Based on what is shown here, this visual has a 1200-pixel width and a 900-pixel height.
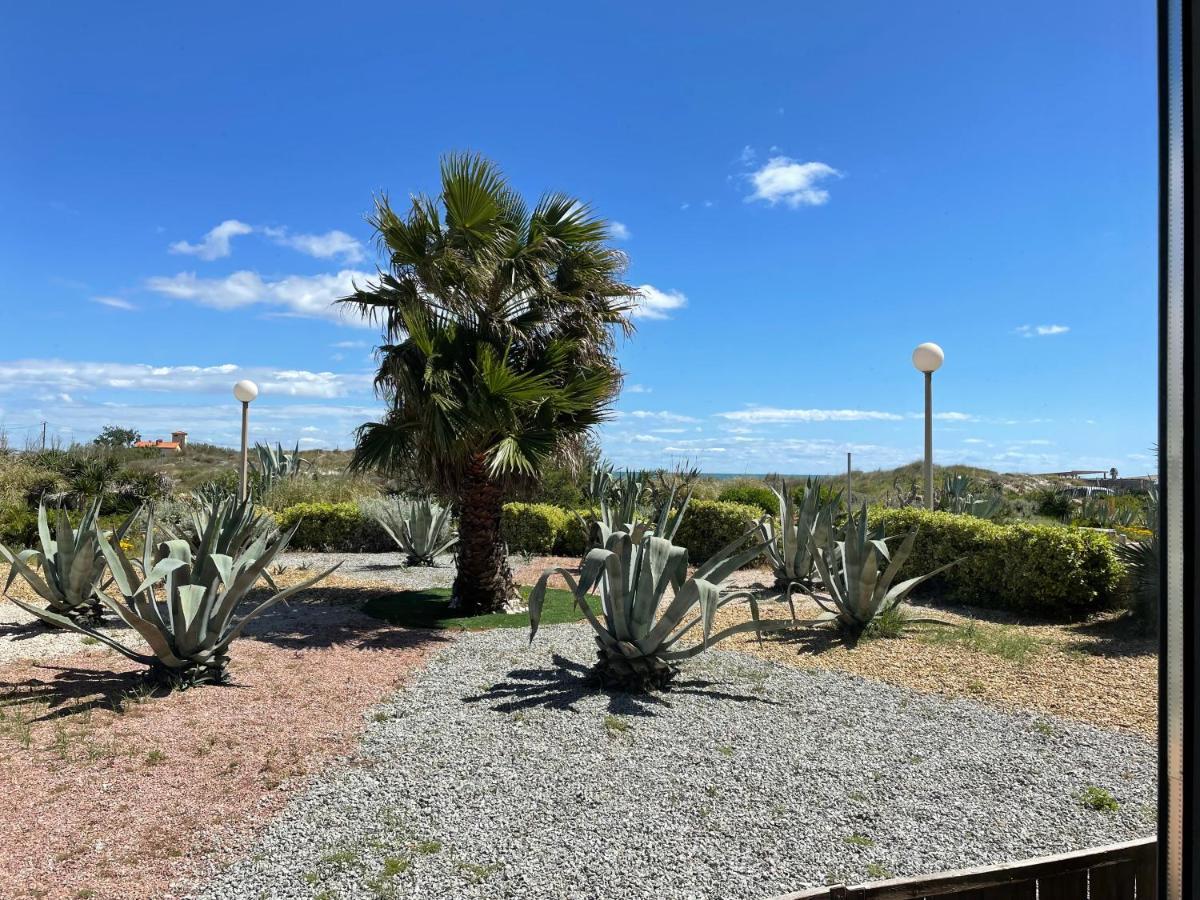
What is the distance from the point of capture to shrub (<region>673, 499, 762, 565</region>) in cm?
1238

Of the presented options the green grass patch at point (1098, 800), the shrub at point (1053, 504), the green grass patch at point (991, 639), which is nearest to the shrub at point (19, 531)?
the green grass patch at point (991, 639)

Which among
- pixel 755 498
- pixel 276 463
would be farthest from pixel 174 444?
pixel 755 498

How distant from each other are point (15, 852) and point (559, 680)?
126 inches

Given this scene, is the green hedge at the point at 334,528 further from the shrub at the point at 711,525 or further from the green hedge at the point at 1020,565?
the green hedge at the point at 1020,565

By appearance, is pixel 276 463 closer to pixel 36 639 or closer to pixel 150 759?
pixel 36 639

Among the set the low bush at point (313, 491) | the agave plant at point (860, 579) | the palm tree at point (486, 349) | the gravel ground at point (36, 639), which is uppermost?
the palm tree at point (486, 349)

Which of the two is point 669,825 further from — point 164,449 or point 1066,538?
point 164,449

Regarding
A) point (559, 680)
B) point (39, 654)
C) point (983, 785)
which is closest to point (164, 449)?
point (39, 654)

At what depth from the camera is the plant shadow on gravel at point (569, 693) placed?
4762 millimetres

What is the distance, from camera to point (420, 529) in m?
12.0

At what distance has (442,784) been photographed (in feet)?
11.5

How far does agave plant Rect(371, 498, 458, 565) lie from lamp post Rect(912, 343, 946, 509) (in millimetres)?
7390

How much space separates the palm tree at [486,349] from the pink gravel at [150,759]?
7.64 ft

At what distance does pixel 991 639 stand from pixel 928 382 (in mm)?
4946
